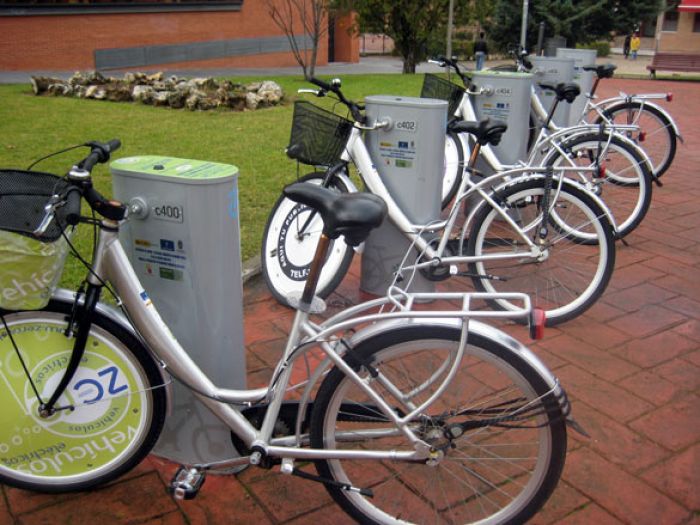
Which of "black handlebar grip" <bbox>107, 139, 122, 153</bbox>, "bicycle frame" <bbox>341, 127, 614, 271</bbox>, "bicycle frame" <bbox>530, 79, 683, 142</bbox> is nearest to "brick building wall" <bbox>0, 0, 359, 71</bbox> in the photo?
"bicycle frame" <bbox>530, 79, 683, 142</bbox>

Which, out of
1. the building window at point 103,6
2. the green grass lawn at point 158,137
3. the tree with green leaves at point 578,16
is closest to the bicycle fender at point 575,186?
the green grass lawn at point 158,137

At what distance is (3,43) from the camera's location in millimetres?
17688

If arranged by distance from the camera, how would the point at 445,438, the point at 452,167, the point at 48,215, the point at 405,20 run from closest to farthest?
the point at 48,215 → the point at 445,438 → the point at 452,167 → the point at 405,20

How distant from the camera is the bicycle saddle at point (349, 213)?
2.13 m

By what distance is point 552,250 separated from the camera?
416 centimetres

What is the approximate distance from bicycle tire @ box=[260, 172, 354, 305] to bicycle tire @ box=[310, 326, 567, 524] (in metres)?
1.54

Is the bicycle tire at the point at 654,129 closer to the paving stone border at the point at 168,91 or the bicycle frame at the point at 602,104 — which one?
the bicycle frame at the point at 602,104

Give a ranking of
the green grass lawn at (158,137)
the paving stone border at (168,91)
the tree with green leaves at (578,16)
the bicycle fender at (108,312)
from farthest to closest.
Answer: the tree with green leaves at (578,16)
the paving stone border at (168,91)
the green grass lawn at (158,137)
the bicycle fender at (108,312)

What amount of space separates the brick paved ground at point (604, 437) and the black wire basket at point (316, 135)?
91cm

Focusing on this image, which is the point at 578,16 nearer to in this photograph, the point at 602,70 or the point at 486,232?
the point at 602,70

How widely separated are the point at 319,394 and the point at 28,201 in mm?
1065

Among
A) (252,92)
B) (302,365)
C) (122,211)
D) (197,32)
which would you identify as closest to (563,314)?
(302,365)

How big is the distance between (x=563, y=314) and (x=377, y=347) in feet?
7.19

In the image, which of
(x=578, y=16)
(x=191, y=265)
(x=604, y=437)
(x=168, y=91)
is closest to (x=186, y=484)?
(x=191, y=265)
